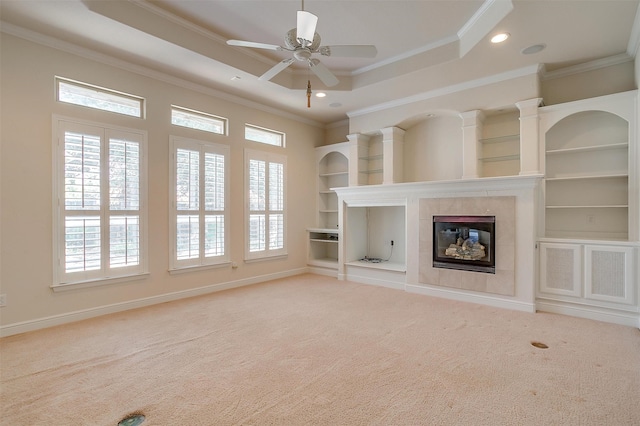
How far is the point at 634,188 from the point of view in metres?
3.62

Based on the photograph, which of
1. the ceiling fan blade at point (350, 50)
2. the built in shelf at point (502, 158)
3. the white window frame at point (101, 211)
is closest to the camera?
the ceiling fan blade at point (350, 50)

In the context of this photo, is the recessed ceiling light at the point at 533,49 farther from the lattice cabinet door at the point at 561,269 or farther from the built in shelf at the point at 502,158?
the lattice cabinet door at the point at 561,269

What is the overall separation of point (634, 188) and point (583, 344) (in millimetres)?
1957

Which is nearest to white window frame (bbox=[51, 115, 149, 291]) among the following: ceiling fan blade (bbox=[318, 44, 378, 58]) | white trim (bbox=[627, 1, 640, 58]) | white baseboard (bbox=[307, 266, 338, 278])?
ceiling fan blade (bbox=[318, 44, 378, 58])

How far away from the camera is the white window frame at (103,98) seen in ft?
12.0

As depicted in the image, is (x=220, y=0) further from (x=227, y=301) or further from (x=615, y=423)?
(x=615, y=423)

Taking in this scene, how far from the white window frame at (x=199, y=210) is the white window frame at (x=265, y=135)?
0.62m

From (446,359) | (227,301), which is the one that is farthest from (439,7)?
(227,301)

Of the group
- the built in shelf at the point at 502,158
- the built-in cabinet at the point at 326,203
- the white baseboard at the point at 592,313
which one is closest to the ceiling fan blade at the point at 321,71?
the built in shelf at the point at 502,158

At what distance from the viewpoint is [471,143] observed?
4.70 m

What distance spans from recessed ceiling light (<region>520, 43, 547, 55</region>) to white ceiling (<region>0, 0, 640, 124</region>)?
2.4 inches

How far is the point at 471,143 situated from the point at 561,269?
2.03 metres

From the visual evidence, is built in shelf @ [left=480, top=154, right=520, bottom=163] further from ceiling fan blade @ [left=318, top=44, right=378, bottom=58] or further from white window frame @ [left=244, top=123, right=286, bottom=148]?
white window frame @ [left=244, top=123, right=286, bottom=148]

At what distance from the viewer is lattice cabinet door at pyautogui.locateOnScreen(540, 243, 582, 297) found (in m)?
3.86
